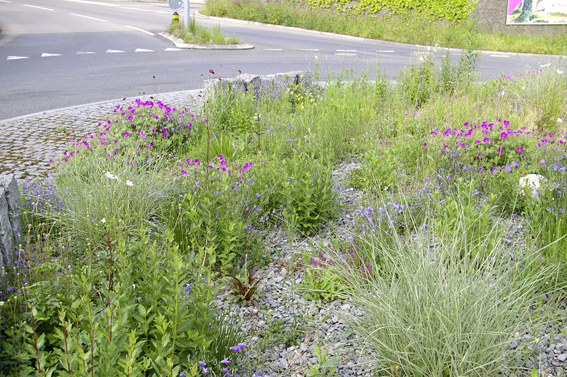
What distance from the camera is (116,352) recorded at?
76.1 inches

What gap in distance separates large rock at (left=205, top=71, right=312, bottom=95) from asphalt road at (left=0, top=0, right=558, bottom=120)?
0.41 meters

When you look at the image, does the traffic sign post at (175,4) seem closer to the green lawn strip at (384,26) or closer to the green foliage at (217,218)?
the green lawn strip at (384,26)

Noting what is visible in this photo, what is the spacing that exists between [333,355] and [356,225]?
1.24 m

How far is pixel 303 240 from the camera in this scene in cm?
384

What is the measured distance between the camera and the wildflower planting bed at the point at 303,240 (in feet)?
7.32

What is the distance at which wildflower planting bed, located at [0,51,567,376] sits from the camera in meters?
2.23

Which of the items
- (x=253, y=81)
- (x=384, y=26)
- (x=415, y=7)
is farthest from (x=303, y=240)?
(x=415, y=7)

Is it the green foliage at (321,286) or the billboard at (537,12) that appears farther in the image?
the billboard at (537,12)

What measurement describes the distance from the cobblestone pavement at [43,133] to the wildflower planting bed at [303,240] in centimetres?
60

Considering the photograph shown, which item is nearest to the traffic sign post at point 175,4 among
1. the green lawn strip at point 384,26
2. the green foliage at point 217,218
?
the green lawn strip at point 384,26

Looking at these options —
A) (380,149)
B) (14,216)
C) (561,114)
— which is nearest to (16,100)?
(14,216)

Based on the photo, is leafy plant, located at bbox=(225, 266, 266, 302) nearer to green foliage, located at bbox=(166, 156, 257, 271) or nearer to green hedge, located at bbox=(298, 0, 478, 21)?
green foliage, located at bbox=(166, 156, 257, 271)

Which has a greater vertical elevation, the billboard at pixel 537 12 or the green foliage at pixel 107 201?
the billboard at pixel 537 12

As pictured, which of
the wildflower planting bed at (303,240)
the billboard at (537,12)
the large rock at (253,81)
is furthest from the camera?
the billboard at (537,12)
